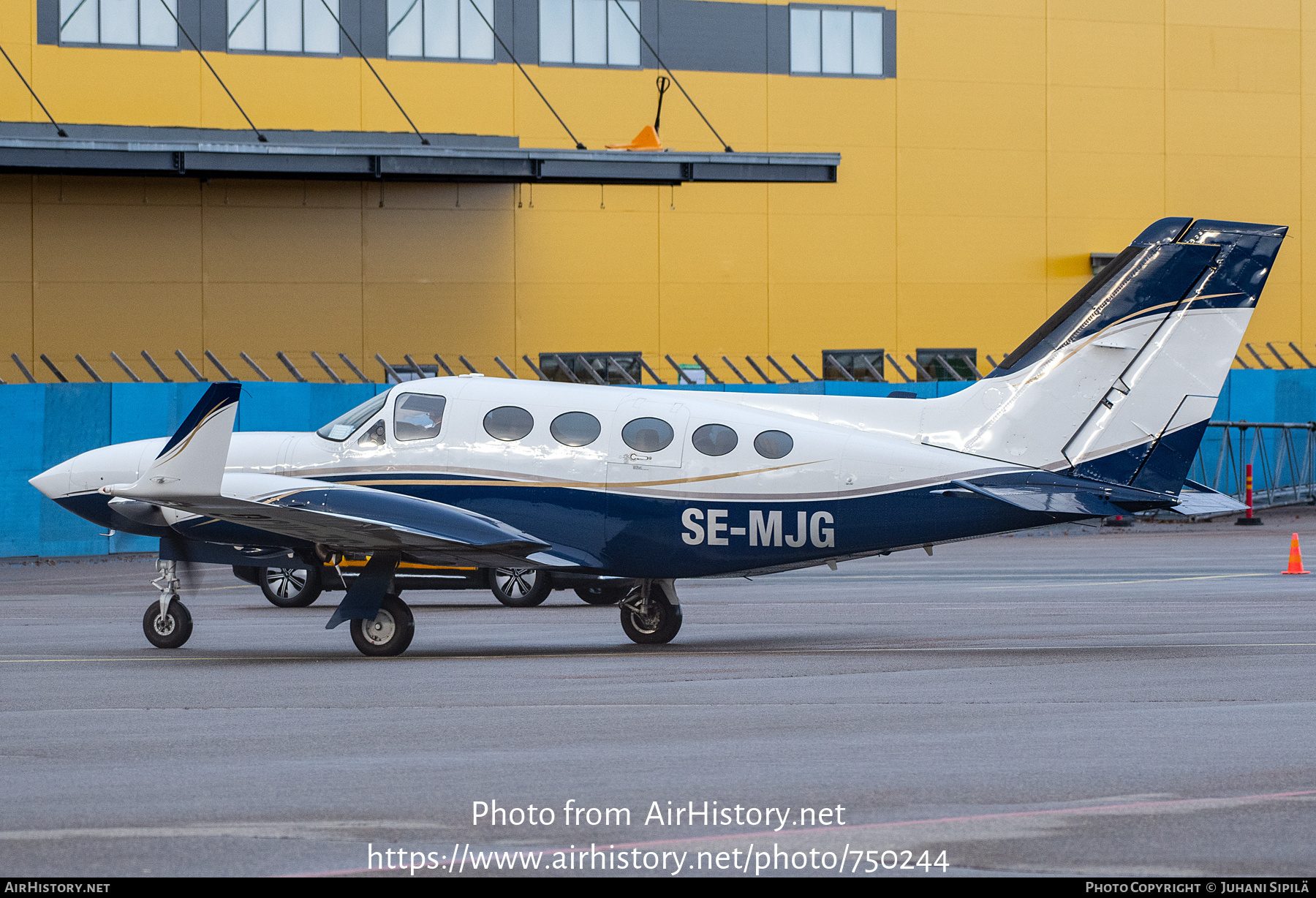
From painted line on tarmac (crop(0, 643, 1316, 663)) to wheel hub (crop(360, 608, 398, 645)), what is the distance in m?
0.20

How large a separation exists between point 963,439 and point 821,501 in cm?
159

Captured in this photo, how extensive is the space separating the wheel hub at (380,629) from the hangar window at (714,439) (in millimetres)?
3368

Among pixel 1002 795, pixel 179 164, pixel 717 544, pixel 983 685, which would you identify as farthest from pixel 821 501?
pixel 179 164

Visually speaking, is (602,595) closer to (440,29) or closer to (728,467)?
(728,467)

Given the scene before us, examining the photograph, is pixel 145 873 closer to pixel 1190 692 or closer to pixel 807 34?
pixel 1190 692

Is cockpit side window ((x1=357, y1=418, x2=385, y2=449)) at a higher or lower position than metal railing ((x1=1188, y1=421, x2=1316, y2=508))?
higher

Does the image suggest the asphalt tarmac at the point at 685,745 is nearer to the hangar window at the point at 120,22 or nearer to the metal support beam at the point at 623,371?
the metal support beam at the point at 623,371

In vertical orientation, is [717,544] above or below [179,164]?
below

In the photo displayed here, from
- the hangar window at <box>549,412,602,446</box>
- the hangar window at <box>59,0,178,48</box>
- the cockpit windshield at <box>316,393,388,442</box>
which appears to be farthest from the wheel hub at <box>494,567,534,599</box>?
the hangar window at <box>59,0,178,48</box>

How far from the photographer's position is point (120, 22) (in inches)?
1479

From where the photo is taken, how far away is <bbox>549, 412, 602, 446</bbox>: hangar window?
50.2 feet

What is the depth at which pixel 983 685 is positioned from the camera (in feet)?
39.4

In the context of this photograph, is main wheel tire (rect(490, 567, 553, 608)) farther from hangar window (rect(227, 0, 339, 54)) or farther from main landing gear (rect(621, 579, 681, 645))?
hangar window (rect(227, 0, 339, 54))

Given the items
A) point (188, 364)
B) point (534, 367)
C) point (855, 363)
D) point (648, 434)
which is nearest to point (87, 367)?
point (188, 364)
